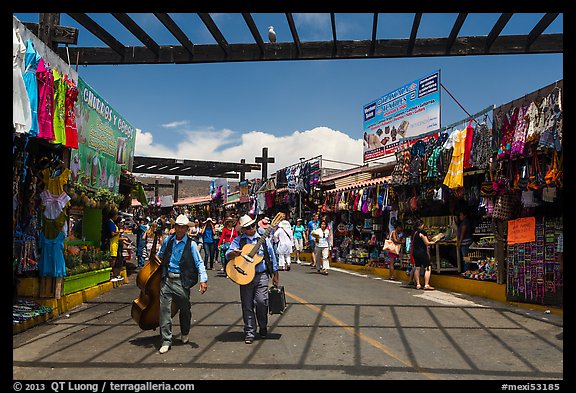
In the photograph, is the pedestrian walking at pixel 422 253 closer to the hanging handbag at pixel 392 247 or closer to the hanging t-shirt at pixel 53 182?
the hanging handbag at pixel 392 247

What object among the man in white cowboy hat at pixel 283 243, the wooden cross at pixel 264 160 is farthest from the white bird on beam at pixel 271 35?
the wooden cross at pixel 264 160

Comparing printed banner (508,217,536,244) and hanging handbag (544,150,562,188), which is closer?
hanging handbag (544,150,562,188)

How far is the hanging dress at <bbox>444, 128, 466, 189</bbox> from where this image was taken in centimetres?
1173

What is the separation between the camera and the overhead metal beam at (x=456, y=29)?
574cm

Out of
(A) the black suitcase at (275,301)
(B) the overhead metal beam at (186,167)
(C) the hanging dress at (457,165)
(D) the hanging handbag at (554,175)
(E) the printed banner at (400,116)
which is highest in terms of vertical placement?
(E) the printed banner at (400,116)

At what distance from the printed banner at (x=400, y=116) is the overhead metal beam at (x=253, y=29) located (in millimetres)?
13361

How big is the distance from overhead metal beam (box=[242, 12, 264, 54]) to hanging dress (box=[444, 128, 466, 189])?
6.71 m

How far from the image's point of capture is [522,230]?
9.98 metres

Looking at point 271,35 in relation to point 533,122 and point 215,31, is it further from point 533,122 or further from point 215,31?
point 533,122

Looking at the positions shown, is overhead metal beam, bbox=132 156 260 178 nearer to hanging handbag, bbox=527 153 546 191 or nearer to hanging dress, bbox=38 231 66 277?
hanging dress, bbox=38 231 66 277

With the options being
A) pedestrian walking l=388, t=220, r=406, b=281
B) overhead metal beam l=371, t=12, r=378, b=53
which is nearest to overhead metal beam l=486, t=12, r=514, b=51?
overhead metal beam l=371, t=12, r=378, b=53

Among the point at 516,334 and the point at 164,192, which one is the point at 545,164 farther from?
the point at 164,192

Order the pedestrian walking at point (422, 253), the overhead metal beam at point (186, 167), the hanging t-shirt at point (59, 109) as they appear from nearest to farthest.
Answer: the hanging t-shirt at point (59, 109), the pedestrian walking at point (422, 253), the overhead metal beam at point (186, 167)
